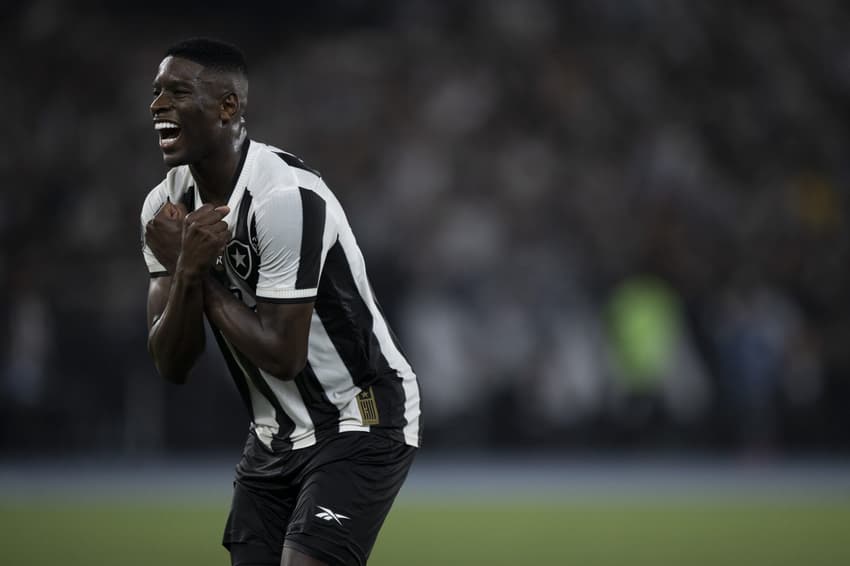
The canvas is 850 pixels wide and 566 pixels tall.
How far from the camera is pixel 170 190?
4352 mm

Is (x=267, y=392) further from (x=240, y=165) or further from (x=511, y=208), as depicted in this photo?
(x=511, y=208)

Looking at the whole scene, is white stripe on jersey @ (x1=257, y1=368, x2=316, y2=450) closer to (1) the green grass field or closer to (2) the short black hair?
(2) the short black hair

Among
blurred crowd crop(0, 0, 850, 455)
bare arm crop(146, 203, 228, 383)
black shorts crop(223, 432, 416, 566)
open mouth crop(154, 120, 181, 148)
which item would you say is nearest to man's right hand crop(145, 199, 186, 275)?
bare arm crop(146, 203, 228, 383)

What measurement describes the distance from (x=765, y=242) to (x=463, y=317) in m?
4.15

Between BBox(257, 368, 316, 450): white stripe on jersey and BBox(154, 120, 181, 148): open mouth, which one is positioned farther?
BBox(257, 368, 316, 450): white stripe on jersey

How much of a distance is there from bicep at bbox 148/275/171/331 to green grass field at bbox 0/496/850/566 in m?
4.19

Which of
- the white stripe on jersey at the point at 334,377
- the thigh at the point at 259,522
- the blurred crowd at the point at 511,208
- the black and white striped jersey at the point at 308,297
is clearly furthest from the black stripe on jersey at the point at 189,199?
the blurred crowd at the point at 511,208

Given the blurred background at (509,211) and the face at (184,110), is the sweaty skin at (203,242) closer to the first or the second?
the face at (184,110)

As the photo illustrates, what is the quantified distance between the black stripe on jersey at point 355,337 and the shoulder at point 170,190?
0.57 m

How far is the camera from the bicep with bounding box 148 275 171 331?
14.1ft

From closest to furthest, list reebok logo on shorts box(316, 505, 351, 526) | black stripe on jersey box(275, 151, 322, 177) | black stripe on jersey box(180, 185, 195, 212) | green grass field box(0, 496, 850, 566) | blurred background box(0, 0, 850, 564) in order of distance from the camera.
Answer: reebok logo on shorts box(316, 505, 351, 526) → black stripe on jersey box(275, 151, 322, 177) → black stripe on jersey box(180, 185, 195, 212) → green grass field box(0, 496, 850, 566) → blurred background box(0, 0, 850, 564)

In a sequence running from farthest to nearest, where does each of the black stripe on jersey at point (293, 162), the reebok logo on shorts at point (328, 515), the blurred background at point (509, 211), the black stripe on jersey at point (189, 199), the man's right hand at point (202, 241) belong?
the blurred background at point (509, 211)
the black stripe on jersey at point (189, 199)
the black stripe on jersey at point (293, 162)
the reebok logo on shorts at point (328, 515)
the man's right hand at point (202, 241)

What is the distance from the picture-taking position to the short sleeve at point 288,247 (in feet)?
13.0

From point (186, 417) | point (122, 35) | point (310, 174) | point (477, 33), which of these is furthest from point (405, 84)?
point (310, 174)
